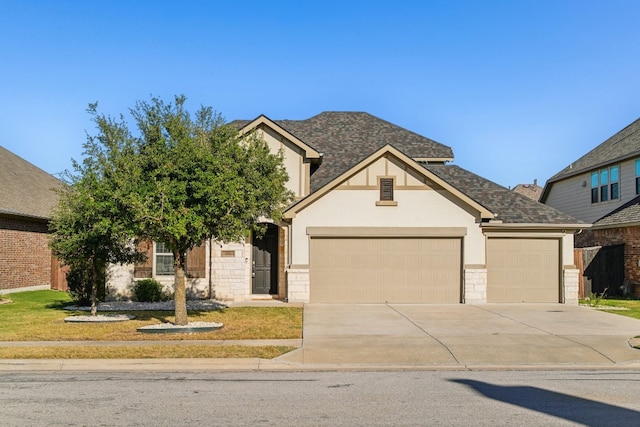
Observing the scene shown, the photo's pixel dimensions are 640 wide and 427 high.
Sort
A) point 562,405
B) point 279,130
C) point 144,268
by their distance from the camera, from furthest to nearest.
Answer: point 279,130
point 144,268
point 562,405

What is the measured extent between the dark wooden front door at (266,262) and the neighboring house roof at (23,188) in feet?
28.6

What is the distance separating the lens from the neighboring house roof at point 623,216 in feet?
79.9

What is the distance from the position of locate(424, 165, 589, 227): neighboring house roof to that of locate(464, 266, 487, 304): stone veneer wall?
6.96ft

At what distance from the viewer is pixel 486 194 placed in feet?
73.7

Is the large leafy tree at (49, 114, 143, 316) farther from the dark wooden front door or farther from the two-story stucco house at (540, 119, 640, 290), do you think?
the two-story stucco house at (540, 119, 640, 290)

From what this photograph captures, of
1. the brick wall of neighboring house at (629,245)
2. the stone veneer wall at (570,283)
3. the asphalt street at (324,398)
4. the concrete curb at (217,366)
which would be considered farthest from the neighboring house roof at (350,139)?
the asphalt street at (324,398)

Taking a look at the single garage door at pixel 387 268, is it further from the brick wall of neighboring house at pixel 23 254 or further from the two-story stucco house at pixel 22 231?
the brick wall of neighboring house at pixel 23 254

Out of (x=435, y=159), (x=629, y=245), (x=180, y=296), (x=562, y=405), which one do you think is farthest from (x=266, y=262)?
(x=629, y=245)

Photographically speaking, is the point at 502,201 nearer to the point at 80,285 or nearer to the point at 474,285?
the point at 474,285

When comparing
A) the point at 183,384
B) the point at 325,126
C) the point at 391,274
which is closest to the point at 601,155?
the point at 325,126

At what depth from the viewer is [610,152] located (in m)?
29.2

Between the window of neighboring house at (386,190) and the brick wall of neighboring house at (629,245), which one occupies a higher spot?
the window of neighboring house at (386,190)

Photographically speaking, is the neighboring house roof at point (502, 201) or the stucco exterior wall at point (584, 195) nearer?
the neighboring house roof at point (502, 201)

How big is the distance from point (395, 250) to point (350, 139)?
773 cm
